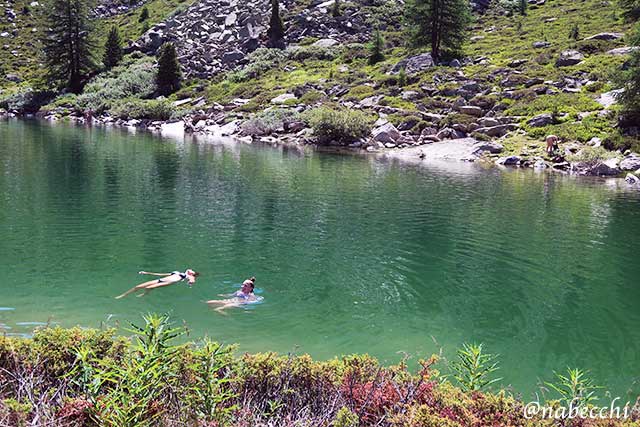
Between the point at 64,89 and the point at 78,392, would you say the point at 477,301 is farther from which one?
the point at 64,89

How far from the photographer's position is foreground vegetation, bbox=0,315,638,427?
5281 mm

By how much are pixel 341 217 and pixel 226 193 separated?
8188 mm

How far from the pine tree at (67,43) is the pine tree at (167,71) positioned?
1946 cm

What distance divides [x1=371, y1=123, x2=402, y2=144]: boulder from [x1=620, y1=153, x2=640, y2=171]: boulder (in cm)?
2539

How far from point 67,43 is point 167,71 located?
2582 centimetres

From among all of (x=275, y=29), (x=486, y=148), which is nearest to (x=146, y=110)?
(x=275, y=29)

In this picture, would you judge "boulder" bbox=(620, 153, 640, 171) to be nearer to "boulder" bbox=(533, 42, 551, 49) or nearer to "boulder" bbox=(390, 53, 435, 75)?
"boulder" bbox=(390, 53, 435, 75)

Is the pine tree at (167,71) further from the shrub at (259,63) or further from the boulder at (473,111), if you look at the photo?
the boulder at (473,111)

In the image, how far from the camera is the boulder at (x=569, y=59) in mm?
70375

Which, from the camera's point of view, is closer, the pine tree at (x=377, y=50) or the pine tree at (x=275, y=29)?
the pine tree at (x=377, y=50)

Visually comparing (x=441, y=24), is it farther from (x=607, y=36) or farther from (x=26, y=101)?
(x=26, y=101)

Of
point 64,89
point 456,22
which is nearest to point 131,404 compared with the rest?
point 456,22

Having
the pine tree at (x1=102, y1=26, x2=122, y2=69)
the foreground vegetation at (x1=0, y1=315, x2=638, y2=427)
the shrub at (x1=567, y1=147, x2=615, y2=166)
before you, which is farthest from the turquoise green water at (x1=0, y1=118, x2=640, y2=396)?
the pine tree at (x1=102, y1=26, x2=122, y2=69)

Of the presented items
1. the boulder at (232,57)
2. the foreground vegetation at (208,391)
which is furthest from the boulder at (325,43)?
the foreground vegetation at (208,391)
